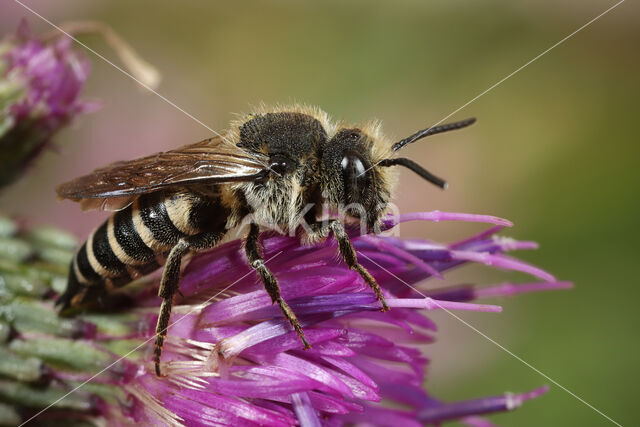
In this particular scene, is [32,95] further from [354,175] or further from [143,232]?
[354,175]

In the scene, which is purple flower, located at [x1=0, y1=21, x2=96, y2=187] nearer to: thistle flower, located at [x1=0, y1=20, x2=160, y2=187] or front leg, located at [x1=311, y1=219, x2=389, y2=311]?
thistle flower, located at [x1=0, y1=20, x2=160, y2=187]

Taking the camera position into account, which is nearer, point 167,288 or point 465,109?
point 167,288

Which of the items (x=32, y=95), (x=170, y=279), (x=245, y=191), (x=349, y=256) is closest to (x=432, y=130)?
(x=349, y=256)

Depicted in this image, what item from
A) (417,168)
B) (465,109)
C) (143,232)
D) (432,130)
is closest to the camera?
(417,168)

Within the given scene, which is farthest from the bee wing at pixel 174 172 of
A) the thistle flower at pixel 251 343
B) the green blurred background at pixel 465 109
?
the green blurred background at pixel 465 109

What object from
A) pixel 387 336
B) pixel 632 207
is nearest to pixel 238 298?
pixel 387 336

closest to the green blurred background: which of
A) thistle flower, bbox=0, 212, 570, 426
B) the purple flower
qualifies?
the purple flower
